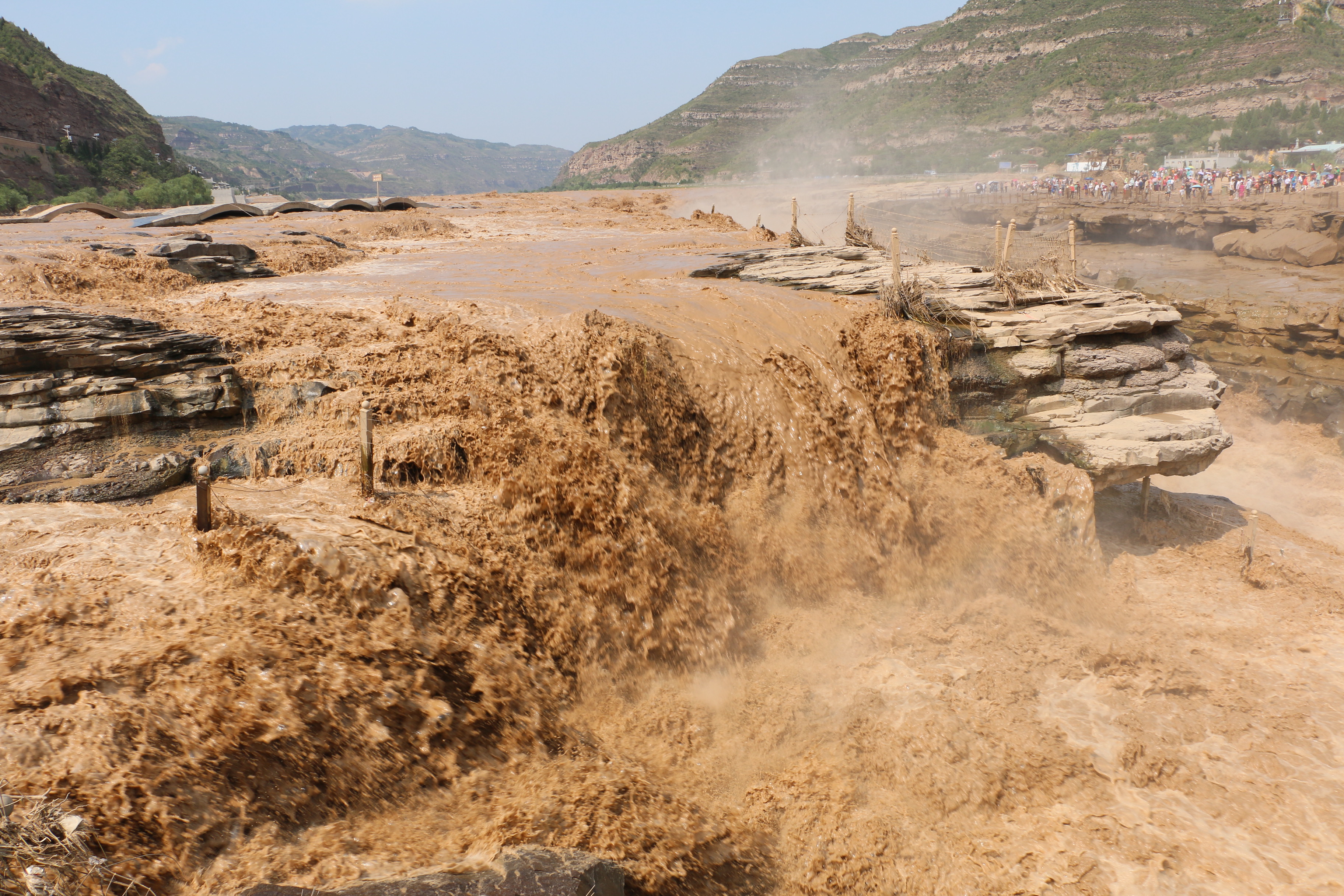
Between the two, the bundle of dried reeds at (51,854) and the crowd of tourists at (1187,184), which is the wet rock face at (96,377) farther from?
the crowd of tourists at (1187,184)

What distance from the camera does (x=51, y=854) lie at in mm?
3279

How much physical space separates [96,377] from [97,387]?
0.17m

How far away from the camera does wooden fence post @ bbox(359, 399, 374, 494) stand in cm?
606

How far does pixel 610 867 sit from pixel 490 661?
1.82m

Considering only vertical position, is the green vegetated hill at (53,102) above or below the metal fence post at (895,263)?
above

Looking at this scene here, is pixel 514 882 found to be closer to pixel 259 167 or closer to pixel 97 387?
pixel 97 387

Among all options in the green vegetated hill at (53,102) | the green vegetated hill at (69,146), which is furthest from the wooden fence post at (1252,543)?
the green vegetated hill at (53,102)

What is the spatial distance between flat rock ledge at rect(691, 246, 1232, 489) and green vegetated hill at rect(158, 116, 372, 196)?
7868cm

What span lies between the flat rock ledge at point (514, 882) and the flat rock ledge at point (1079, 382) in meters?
8.30

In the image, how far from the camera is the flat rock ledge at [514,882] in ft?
11.7

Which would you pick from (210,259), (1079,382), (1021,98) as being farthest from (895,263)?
(1021,98)

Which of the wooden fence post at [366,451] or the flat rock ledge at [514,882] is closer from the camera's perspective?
the flat rock ledge at [514,882]

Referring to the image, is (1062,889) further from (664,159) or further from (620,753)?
(664,159)

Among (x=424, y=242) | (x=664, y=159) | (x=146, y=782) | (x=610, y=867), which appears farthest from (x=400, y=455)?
(x=664, y=159)
